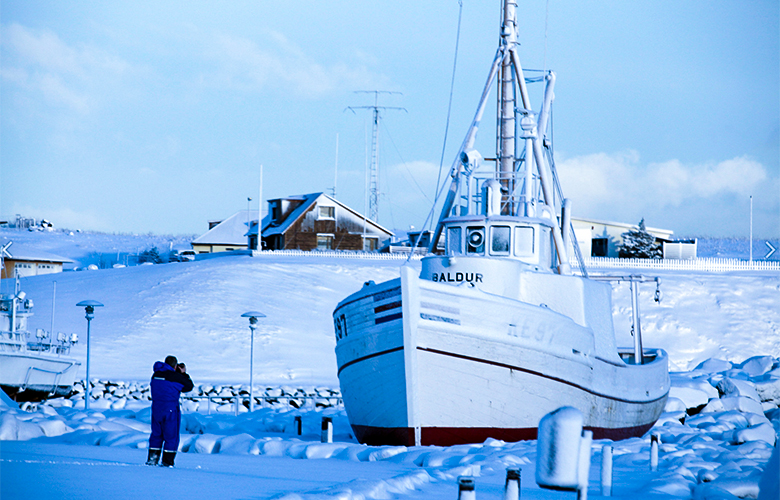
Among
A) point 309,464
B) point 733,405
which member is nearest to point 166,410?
point 309,464

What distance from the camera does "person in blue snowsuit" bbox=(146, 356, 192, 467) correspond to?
421 inches

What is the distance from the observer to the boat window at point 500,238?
63.1 ft

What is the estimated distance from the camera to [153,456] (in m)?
10.8

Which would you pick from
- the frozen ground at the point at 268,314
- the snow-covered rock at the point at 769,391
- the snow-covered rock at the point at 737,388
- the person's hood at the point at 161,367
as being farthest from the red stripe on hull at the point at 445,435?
the snow-covered rock at the point at 769,391

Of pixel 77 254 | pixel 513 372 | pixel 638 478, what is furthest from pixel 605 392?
pixel 77 254

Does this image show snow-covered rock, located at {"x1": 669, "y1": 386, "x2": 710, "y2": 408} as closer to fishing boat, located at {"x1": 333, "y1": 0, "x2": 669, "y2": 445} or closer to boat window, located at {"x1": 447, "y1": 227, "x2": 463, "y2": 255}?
fishing boat, located at {"x1": 333, "y1": 0, "x2": 669, "y2": 445}

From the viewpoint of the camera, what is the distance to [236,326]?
38.5 m

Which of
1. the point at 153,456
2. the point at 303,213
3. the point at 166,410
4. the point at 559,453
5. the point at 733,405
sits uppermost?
the point at 303,213

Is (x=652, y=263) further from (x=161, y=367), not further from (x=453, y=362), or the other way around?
(x=161, y=367)

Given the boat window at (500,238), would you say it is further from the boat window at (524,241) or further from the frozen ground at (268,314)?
the frozen ground at (268,314)

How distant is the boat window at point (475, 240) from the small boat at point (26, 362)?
17.4m

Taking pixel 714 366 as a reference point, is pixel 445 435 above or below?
above

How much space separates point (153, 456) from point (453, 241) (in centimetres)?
1044

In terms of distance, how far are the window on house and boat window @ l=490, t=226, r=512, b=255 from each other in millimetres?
46537
